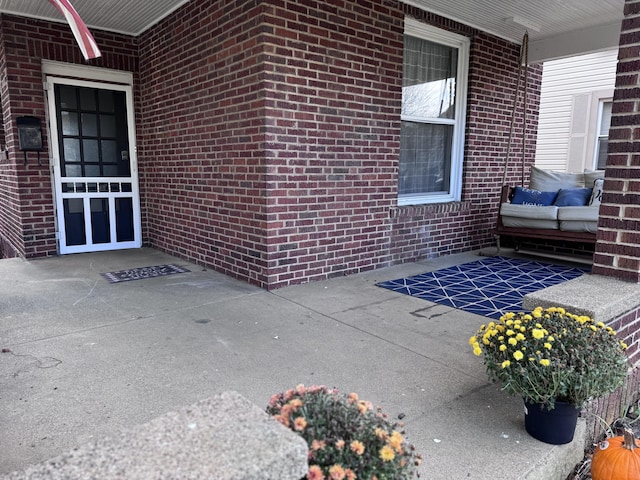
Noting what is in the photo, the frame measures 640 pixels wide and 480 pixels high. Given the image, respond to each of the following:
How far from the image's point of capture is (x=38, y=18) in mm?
4730

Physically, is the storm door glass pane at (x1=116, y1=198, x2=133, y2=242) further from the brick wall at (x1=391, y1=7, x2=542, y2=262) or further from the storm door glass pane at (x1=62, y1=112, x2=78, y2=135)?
the brick wall at (x1=391, y1=7, x2=542, y2=262)

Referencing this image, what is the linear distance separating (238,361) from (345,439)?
143 cm

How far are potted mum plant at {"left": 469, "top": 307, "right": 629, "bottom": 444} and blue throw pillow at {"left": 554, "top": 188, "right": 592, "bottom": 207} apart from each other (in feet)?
12.1

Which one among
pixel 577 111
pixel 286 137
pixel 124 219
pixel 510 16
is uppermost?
pixel 510 16

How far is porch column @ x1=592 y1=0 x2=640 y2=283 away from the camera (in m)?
2.29

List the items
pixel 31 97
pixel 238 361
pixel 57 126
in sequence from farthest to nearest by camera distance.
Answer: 1. pixel 57 126
2. pixel 31 97
3. pixel 238 361

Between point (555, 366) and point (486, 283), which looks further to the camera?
point (486, 283)

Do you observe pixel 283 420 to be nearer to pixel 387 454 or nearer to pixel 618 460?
pixel 387 454

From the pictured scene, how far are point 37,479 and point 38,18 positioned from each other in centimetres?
538

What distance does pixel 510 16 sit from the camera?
487 centimetres

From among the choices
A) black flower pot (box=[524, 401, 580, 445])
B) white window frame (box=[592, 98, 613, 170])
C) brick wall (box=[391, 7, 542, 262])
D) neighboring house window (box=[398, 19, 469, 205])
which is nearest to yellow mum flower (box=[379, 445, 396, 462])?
black flower pot (box=[524, 401, 580, 445])

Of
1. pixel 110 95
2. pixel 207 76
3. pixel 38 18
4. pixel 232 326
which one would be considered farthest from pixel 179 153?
pixel 232 326

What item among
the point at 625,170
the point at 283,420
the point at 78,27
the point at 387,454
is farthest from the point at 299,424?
the point at 78,27

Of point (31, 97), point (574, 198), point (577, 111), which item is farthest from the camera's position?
point (577, 111)
